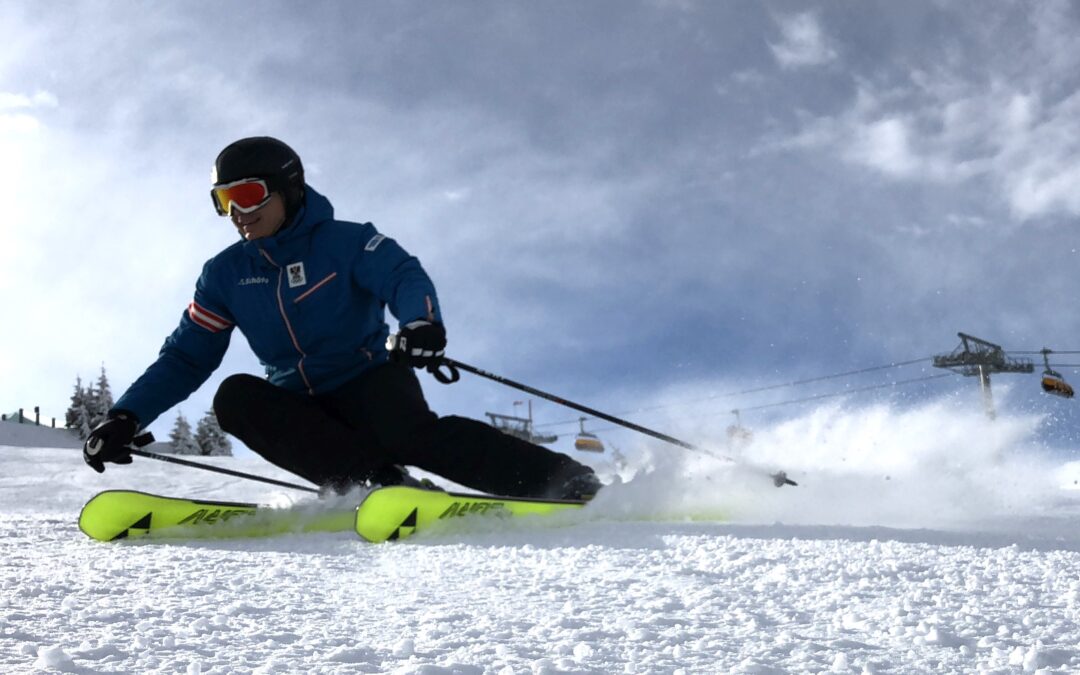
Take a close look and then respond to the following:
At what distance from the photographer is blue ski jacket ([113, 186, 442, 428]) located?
143 inches

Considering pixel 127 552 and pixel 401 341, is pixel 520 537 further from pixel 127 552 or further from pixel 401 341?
pixel 127 552

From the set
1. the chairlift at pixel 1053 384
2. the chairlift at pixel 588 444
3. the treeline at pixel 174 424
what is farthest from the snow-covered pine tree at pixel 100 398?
the chairlift at pixel 1053 384

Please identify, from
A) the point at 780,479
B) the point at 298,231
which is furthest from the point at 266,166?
the point at 780,479

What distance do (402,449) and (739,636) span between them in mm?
2411

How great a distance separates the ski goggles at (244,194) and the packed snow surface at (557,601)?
1.44m

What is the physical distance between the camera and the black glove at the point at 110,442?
3520mm

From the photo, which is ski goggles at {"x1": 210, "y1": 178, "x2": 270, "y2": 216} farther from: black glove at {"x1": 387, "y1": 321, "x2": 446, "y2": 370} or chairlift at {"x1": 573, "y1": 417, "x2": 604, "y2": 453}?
chairlift at {"x1": 573, "y1": 417, "x2": 604, "y2": 453}

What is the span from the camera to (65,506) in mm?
5539

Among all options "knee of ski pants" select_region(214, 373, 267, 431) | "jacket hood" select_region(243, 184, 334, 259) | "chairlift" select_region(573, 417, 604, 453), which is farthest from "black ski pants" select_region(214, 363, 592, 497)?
"chairlift" select_region(573, 417, 604, 453)

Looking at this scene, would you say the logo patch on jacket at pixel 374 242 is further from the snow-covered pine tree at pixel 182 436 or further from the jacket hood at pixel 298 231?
the snow-covered pine tree at pixel 182 436

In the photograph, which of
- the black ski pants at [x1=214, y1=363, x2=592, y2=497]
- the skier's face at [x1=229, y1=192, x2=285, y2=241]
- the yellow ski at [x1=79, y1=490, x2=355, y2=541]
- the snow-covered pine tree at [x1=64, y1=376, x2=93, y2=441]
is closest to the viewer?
the yellow ski at [x1=79, y1=490, x2=355, y2=541]

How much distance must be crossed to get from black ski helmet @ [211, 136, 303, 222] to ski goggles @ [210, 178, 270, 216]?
20 mm

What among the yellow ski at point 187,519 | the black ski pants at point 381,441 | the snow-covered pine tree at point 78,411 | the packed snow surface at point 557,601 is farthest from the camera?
the snow-covered pine tree at point 78,411

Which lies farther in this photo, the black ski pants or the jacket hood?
the jacket hood
